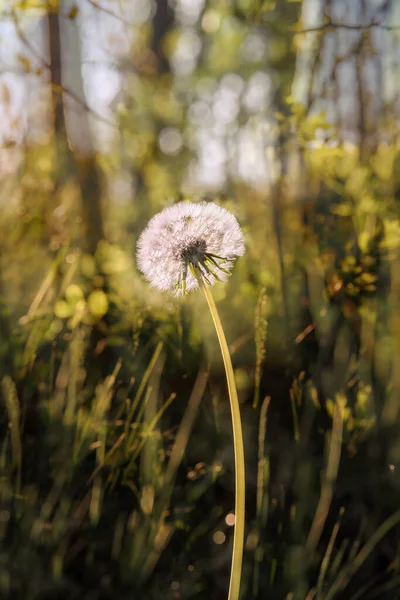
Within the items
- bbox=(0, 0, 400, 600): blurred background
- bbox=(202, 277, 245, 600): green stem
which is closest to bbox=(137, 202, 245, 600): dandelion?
bbox=(202, 277, 245, 600): green stem

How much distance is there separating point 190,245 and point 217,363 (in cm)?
123

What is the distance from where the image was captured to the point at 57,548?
4.76 feet

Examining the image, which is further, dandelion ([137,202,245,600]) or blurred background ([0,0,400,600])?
blurred background ([0,0,400,600])

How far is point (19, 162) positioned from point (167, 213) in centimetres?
202

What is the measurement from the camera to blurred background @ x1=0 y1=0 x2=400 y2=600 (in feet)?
4.70

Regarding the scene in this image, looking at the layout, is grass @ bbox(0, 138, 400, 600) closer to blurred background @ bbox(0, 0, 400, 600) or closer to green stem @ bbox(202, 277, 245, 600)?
blurred background @ bbox(0, 0, 400, 600)

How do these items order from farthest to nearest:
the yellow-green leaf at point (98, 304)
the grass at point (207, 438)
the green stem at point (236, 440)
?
the yellow-green leaf at point (98, 304), the grass at point (207, 438), the green stem at point (236, 440)

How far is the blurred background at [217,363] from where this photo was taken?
1433 mm

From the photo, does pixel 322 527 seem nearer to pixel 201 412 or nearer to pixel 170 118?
pixel 201 412

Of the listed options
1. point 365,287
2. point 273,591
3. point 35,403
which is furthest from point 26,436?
point 365,287

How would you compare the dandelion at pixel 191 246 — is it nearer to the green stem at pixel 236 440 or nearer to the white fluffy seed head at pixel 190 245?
the white fluffy seed head at pixel 190 245

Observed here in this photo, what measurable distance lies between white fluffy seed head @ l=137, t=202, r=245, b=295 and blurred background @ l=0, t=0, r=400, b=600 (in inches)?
14.5

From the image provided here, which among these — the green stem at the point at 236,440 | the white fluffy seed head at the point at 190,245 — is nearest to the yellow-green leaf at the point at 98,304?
the white fluffy seed head at the point at 190,245

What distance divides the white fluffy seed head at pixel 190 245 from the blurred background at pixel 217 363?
1.21ft
